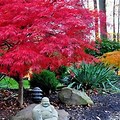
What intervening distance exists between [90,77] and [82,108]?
160 centimetres

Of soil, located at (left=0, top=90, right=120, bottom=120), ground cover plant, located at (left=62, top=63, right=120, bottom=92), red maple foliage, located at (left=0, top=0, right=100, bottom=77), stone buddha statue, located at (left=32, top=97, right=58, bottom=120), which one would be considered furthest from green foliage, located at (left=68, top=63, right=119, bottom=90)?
stone buddha statue, located at (left=32, top=97, right=58, bottom=120)

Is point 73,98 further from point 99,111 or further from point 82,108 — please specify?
point 99,111

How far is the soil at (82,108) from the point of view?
16.1ft

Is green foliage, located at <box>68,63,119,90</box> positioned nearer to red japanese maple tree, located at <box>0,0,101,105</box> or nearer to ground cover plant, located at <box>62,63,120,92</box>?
ground cover plant, located at <box>62,63,120,92</box>

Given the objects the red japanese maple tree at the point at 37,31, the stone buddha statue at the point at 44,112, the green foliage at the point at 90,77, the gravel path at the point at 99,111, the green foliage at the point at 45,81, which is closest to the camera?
the stone buddha statue at the point at 44,112

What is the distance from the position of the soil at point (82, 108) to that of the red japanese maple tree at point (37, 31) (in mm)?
1124

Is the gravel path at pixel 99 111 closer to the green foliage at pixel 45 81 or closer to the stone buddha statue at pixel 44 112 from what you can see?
the green foliage at pixel 45 81

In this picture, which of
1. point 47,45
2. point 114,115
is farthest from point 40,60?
point 114,115

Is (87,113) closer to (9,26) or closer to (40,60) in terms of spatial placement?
(40,60)

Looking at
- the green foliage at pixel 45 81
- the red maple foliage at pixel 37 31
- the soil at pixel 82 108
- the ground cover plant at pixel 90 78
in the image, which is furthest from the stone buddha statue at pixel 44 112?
the ground cover plant at pixel 90 78

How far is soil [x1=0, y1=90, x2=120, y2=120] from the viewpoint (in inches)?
193

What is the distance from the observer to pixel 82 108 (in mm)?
5320

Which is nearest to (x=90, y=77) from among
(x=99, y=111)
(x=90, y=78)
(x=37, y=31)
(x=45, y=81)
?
(x=90, y=78)

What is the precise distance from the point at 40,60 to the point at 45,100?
1.98 feet
